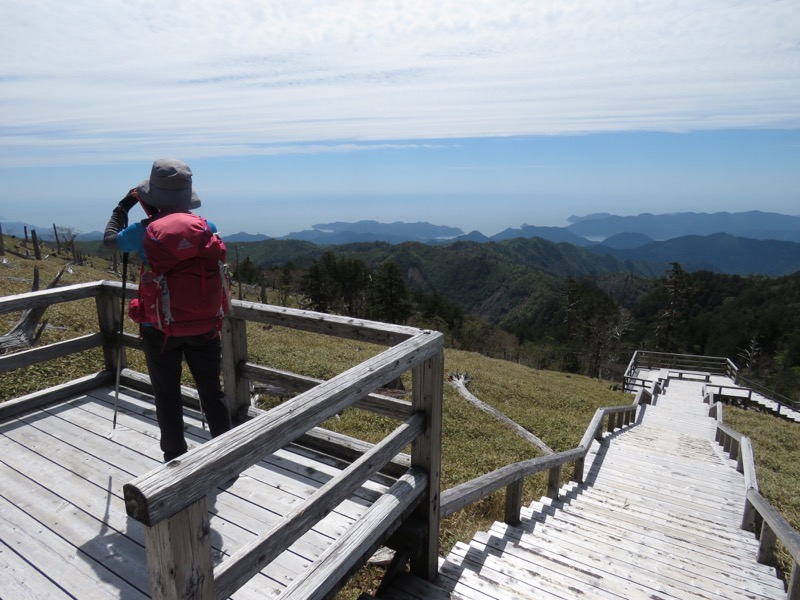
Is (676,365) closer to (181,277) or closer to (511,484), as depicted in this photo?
(511,484)

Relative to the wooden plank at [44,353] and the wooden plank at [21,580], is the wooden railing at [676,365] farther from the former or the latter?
the wooden plank at [21,580]

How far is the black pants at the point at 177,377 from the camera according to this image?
3725 millimetres

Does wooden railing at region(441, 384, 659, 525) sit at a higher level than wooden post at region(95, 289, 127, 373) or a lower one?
lower

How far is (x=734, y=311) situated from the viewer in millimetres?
85938

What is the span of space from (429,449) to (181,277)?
83.2 inches

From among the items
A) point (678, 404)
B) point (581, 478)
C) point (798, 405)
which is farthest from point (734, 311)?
point (581, 478)

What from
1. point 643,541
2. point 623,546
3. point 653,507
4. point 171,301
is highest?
point 171,301

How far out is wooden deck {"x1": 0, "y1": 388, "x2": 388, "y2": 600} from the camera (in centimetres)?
300

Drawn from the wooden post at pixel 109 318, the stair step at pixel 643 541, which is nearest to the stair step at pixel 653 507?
the stair step at pixel 643 541

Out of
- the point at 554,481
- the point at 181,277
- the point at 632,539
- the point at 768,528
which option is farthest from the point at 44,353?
the point at 768,528

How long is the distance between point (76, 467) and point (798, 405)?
30.6 metres

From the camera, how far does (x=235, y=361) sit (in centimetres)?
473

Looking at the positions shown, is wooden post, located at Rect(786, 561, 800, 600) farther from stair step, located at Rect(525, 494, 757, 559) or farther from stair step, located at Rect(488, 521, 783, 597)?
stair step, located at Rect(525, 494, 757, 559)

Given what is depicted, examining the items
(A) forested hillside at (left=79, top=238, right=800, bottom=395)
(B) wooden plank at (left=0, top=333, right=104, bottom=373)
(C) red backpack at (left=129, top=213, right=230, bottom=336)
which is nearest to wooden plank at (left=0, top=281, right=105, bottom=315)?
(B) wooden plank at (left=0, top=333, right=104, bottom=373)
